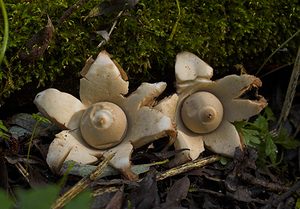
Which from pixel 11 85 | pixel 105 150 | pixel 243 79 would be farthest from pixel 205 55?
pixel 11 85

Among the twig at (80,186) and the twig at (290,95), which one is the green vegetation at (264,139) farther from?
the twig at (80,186)

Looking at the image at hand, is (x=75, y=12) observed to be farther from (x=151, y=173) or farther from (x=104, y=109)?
(x=151, y=173)

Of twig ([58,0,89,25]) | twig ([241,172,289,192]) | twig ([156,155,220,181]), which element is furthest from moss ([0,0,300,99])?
twig ([241,172,289,192])

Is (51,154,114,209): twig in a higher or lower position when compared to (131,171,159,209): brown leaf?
higher

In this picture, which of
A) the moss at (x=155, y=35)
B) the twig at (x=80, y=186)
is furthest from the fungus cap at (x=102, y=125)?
the moss at (x=155, y=35)

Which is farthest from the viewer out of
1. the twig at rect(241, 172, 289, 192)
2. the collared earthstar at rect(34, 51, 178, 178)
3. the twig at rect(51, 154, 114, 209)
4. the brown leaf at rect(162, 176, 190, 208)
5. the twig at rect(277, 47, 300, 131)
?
the twig at rect(277, 47, 300, 131)

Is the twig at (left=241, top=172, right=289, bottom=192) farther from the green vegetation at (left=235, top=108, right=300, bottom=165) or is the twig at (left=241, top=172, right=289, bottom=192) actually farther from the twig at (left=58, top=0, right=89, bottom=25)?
the twig at (left=58, top=0, right=89, bottom=25)
